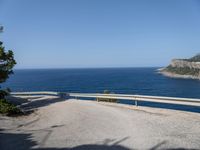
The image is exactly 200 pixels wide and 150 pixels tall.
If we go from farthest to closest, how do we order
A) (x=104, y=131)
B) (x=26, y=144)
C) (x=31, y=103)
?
1. (x=31, y=103)
2. (x=104, y=131)
3. (x=26, y=144)

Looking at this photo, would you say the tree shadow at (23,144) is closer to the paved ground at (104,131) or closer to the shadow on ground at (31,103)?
the paved ground at (104,131)

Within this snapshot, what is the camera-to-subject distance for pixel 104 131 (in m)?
11.0

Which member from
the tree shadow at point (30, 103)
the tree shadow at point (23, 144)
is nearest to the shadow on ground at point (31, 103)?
the tree shadow at point (30, 103)

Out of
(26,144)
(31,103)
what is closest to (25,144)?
(26,144)

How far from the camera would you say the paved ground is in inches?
351

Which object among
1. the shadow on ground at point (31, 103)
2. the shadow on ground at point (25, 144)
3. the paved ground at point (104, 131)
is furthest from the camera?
the shadow on ground at point (31, 103)

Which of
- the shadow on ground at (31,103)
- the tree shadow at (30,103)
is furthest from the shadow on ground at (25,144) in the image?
the shadow on ground at (31,103)

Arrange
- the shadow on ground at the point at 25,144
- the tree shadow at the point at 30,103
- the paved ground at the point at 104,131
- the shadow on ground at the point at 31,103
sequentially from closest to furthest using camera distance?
the shadow on ground at the point at 25,144 < the paved ground at the point at 104,131 < the tree shadow at the point at 30,103 < the shadow on ground at the point at 31,103

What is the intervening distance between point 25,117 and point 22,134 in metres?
5.11

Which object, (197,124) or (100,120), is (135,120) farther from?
(197,124)

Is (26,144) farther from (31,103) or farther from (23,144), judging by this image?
(31,103)

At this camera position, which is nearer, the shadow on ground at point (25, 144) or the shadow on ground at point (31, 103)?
the shadow on ground at point (25, 144)

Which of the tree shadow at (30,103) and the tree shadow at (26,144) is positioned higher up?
the tree shadow at (26,144)

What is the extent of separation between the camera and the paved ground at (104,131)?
892cm
